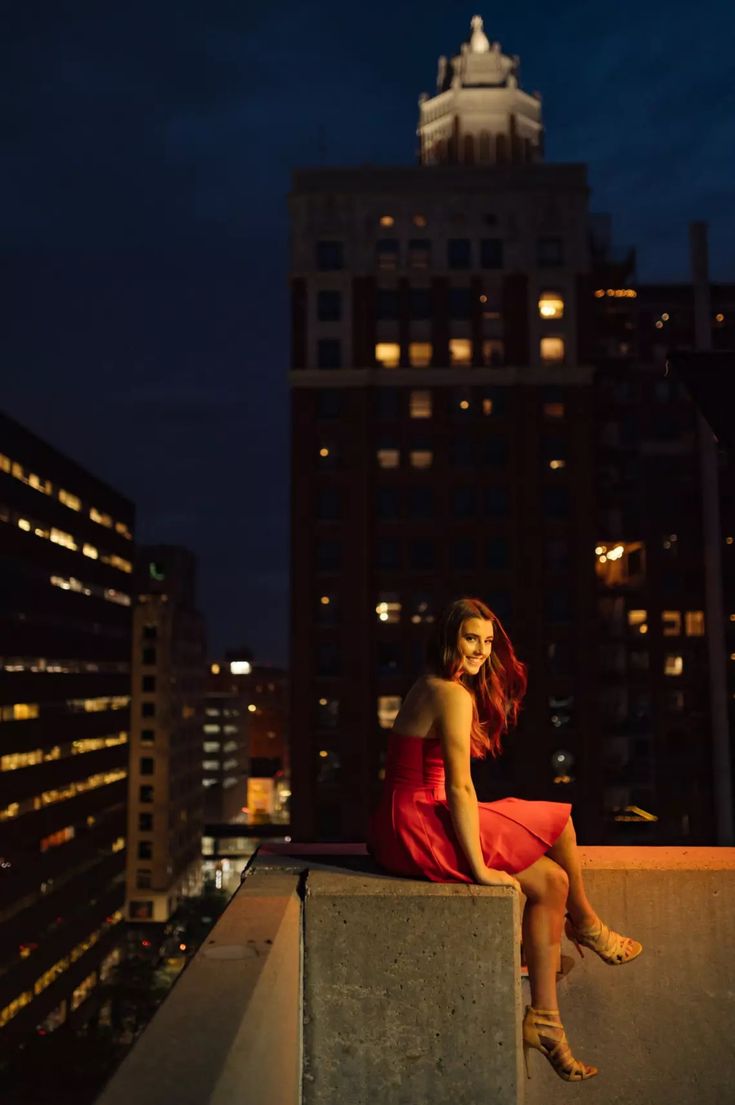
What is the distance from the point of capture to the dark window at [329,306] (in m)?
64.8

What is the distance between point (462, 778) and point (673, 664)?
6608 centimetres

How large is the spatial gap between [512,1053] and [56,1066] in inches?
2416

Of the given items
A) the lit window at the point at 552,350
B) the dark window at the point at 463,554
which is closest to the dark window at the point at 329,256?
the lit window at the point at 552,350

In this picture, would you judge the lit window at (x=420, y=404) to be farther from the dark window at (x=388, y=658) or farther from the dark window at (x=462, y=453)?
the dark window at (x=388, y=658)

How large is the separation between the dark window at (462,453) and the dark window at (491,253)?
12.4 metres

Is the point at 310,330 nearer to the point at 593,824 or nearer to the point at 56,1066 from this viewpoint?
the point at 593,824

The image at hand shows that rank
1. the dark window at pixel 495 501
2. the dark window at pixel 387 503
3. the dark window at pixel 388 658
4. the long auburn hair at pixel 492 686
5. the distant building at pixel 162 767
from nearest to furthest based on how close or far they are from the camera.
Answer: the long auburn hair at pixel 492 686 → the dark window at pixel 388 658 → the dark window at pixel 387 503 → the dark window at pixel 495 501 → the distant building at pixel 162 767

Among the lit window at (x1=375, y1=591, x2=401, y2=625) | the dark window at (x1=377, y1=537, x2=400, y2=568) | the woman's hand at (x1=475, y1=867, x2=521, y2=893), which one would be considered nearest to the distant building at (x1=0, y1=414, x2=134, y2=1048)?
the lit window at (x1=375, y1=591, x2=401, y2=625)

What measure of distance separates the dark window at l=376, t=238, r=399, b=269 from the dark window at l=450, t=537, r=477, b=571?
19724mm

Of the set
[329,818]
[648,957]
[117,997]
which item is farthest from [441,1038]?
[117,997]

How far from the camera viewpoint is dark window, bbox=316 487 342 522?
6291cm

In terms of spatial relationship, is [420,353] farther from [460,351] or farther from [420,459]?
[420,459]

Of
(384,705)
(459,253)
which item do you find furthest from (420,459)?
(384,705)

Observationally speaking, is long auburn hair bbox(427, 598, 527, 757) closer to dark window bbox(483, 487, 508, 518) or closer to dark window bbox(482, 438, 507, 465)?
dark window bbox(483, 487, 508, 518)
